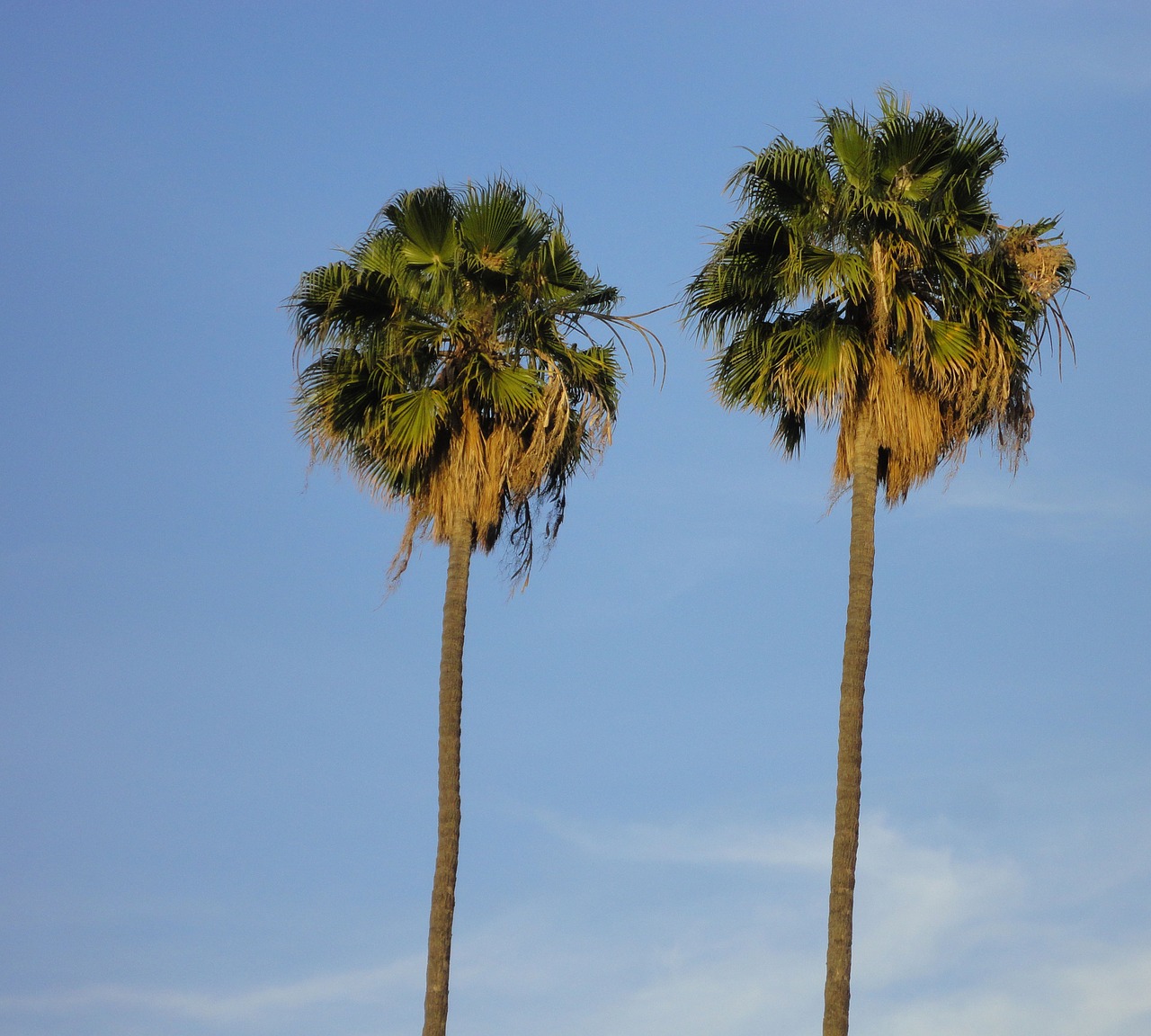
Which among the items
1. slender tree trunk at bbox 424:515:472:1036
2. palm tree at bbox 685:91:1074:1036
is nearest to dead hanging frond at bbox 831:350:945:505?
palm tree at bbox 685:91:1074:1036

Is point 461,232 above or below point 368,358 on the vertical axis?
above

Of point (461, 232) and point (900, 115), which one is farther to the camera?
point (461, 232)

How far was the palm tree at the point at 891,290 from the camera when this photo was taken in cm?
2581

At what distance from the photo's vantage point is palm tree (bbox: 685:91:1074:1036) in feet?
84.7

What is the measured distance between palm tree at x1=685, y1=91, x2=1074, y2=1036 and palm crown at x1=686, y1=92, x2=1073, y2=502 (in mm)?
18

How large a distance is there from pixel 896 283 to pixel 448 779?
8345 millimetres

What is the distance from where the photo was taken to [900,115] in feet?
86.0

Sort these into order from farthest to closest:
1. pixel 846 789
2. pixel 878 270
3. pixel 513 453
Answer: pixel 513 453 < pixel 878 270 < pixel 846 789

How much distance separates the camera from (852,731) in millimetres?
23938

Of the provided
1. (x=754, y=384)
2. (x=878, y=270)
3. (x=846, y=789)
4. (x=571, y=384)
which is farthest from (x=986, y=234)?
(x=846, y=789)

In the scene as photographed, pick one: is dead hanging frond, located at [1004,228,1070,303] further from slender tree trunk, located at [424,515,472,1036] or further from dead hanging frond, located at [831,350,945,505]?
slender tree trunk, located at [424,515,472,1036]

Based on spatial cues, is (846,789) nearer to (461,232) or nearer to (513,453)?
(513,453)

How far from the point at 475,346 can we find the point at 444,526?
2.49 metres

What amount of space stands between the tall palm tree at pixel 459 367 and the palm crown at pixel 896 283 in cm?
265
